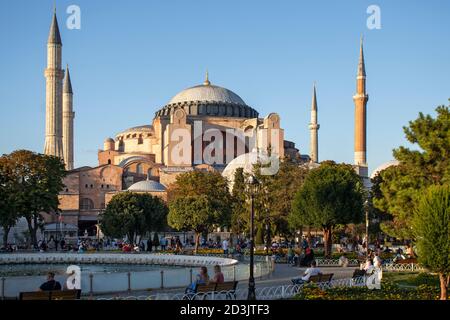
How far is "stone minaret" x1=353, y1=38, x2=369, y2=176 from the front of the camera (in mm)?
63938

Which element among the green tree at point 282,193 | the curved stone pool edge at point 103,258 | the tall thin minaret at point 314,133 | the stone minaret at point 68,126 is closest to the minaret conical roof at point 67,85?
the stone minaret at point 68,126

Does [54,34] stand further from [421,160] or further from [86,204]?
[421,160]

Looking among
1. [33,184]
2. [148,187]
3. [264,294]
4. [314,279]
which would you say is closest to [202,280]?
[264,294]

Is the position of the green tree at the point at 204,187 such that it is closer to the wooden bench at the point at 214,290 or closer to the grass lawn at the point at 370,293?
the grass lawn at the point at 370,293

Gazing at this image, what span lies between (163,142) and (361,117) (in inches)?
736

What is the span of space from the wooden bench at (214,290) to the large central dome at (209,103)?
2476 inches

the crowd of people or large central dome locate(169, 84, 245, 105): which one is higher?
large central dome locate(169, 84, 245, 105)

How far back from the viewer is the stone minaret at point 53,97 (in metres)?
60.5

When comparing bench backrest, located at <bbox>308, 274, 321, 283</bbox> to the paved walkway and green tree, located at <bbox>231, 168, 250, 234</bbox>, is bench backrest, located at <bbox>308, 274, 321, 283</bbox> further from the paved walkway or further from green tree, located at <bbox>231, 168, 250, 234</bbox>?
green tree, located at <bbox>231, 168, 250, 234</bbox>

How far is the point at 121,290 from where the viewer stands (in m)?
15.8

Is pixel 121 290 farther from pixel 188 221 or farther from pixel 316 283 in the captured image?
pixel 188 221

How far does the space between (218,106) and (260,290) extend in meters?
63.2

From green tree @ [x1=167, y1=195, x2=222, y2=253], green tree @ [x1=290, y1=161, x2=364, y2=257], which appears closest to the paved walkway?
green tree @ [x1=290, y1=161, x2=364, y2=257]
